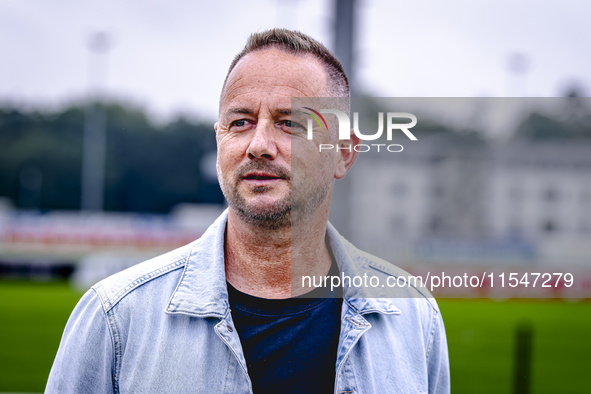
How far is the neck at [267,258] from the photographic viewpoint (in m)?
1.77

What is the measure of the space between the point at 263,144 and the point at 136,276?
25.7 inches

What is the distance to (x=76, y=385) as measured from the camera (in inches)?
59.9

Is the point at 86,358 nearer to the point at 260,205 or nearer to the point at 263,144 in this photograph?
the point at 260,205

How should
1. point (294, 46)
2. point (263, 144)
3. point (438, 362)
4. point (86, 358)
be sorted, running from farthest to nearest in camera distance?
point (438, 362)
point (294, 46)
point (263, 144)
point (86, 358)

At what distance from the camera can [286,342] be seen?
5.34 feet

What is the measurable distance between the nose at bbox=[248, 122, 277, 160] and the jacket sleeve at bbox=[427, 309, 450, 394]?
3.17 ft

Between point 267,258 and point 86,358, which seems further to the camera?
point 267,258

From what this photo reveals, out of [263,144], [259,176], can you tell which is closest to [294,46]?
[263,144]

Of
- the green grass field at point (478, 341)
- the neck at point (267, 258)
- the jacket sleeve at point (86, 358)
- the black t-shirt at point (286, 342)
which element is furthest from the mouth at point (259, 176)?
the green grass field at point (478, 341)

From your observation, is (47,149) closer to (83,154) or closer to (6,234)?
(83,154)

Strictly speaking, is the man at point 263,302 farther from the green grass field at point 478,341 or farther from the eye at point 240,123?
the green grass field at point 478,341

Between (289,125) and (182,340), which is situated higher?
(289,125)

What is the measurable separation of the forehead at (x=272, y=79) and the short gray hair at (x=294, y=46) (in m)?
0.02

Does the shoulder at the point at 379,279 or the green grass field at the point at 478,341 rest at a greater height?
the shoulder at the point at 379,279
